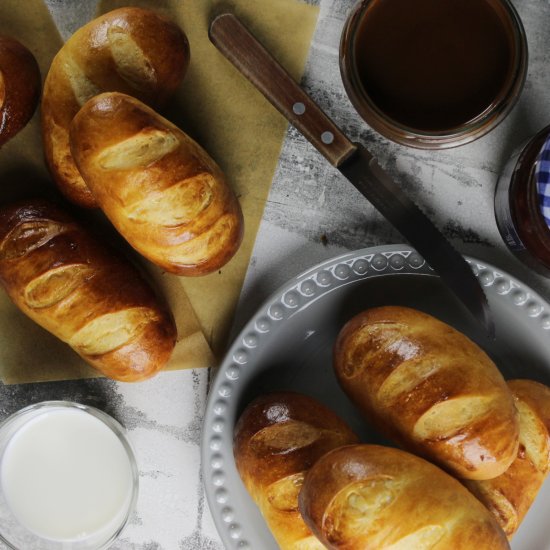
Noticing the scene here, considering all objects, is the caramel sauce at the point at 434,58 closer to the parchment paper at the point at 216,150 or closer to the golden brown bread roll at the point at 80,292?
the parchment paper at the point at 216,150

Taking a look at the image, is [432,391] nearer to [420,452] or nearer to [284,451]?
[420,452]

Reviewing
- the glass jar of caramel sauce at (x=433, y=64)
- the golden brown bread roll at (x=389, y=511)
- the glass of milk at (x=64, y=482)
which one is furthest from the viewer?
the glass of milk at (x=64, y=482)

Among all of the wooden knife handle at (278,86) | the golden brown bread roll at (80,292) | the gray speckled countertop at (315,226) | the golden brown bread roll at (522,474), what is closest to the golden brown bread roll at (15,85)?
the golden brown bread roll at (80,292)

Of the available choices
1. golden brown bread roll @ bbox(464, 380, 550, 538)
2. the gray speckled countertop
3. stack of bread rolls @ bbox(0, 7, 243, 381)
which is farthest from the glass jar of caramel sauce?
golden brown bread roll @ bbox(464, 380, 550, 538)

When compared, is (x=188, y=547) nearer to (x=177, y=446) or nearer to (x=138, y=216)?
(x=177, y=446)

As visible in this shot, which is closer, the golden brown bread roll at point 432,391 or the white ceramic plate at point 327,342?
the golden brown bread roll at point 432,391

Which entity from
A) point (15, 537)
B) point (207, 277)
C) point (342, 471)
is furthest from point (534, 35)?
point (15, 537)

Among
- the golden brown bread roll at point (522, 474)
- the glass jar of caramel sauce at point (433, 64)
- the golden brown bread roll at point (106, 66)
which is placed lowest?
the golden brown bread roll at point (522, 474)
